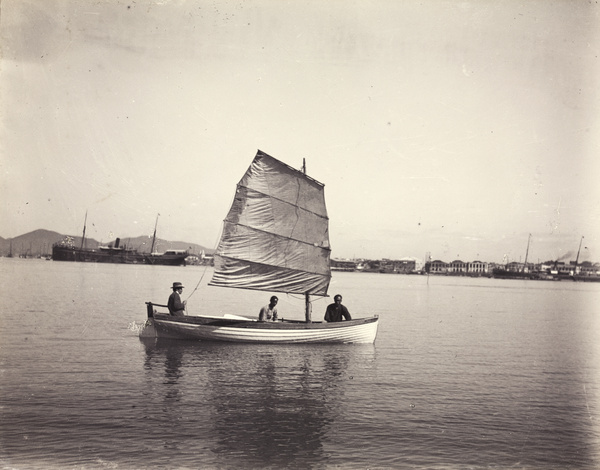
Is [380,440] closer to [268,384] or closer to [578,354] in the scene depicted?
[268,384]

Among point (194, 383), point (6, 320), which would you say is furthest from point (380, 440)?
point (6, 320)

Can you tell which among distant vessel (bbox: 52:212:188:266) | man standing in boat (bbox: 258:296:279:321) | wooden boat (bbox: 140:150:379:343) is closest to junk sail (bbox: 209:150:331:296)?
wooden boat (bbox: 140:150:379:343)

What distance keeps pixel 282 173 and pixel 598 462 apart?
49.4 feet

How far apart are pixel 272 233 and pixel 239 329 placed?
4286 mm

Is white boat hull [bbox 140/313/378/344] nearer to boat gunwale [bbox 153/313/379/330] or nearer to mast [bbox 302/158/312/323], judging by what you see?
boat gunwale [bbox 153/313/379/330]

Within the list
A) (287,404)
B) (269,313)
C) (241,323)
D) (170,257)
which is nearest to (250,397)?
(287,404)

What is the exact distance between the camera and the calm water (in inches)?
379

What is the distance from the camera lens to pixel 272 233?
2222 centimetres

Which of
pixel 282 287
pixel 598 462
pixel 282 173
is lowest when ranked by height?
pixel 598 462

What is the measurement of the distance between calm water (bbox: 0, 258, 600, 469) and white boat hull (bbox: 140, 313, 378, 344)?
1.32 ft

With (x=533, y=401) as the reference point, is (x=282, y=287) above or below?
above

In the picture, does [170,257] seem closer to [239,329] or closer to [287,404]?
[239,329]

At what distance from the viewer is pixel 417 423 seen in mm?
11648

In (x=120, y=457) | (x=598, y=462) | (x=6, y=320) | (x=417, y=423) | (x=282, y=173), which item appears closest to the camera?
(x=120, y=457)
